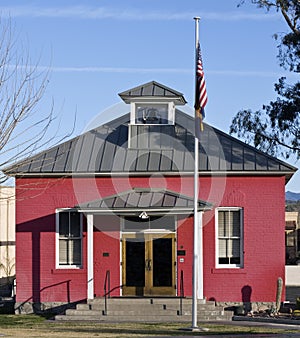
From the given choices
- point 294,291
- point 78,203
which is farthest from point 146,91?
point 294,291

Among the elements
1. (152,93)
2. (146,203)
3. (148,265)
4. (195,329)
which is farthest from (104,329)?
(152,93)

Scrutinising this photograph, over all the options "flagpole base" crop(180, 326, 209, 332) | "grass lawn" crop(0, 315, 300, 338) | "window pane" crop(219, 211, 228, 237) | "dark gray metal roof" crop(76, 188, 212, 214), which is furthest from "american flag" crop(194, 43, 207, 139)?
"window pane" crop(219, 211, 228, 237)

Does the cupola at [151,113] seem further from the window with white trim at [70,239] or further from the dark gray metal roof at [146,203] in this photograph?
the window with white trim at [70,239]

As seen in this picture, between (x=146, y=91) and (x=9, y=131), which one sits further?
(x=146, y=91)

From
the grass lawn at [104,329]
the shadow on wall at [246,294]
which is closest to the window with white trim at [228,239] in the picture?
the shadow on wall at [246,294]

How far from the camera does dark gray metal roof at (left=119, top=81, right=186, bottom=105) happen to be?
99.7ft

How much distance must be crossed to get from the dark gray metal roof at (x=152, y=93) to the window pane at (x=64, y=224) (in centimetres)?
Result: 446

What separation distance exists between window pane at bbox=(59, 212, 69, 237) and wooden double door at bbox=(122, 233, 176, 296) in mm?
2006

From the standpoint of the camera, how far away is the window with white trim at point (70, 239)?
97.6ft

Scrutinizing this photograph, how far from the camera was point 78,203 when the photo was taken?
29703 millimetres

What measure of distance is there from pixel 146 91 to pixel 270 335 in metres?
11.1

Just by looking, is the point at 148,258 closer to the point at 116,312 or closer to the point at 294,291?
the point at 116,312

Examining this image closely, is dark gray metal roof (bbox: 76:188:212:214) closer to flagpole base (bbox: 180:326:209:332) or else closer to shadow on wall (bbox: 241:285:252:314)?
shadow on wall (bbox: 241:285:252:314)

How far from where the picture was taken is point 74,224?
29.8 meters
